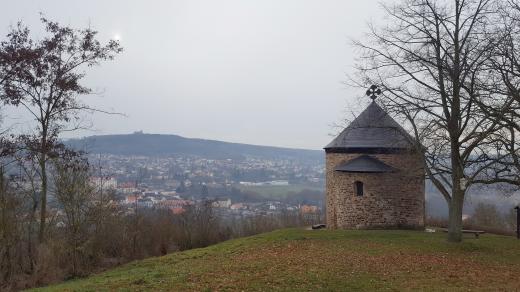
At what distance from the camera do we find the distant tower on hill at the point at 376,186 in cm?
2508

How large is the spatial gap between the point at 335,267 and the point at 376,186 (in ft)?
38.8

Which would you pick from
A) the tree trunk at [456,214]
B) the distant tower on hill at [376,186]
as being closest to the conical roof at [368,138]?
the distant tower on hill at [376,186]

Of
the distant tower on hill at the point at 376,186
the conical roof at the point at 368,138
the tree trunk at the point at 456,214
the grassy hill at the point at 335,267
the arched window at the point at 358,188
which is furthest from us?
the conical roof at the point at 368,138

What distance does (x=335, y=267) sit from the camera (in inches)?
549

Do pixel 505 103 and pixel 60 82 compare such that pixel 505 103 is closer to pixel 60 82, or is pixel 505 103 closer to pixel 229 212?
pixel 60 82

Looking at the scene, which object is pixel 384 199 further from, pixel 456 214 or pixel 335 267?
pixel 335 267

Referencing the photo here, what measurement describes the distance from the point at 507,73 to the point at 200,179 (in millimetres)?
83901

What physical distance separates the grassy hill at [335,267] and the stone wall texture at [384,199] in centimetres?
393

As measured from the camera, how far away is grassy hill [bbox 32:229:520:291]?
11805 mm

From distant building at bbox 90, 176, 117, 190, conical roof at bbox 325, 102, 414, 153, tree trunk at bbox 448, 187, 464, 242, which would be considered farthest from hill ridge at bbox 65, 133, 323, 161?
tree trunk at bbox 448, 187, 464, 242

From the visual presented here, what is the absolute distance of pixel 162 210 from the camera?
42094 millimetres

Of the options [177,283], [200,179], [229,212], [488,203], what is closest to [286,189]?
[200,179]

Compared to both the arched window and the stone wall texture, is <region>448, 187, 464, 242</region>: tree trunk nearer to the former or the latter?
the stone wall texture

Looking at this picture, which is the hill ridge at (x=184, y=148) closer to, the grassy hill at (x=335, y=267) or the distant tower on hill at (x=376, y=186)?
the distant tower on hill at (x=376, y=186)
